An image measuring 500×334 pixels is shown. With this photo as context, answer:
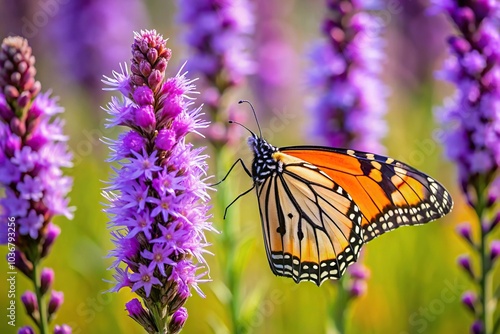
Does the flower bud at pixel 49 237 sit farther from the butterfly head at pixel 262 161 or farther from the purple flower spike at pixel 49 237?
the butterfly head at pixel 262 161

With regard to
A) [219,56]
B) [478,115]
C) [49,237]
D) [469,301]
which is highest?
[219,56]

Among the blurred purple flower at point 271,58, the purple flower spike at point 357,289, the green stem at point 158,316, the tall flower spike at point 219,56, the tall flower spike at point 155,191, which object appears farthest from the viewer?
the blurred purple flower at point 271,58

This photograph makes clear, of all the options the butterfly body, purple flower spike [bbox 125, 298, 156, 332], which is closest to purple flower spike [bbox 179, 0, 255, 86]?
the butterfly body

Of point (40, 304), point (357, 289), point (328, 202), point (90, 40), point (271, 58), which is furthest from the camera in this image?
point (271, 58)

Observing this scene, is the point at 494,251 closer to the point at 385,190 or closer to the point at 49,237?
the point at 385,190

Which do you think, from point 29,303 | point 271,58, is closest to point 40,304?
point 29,303

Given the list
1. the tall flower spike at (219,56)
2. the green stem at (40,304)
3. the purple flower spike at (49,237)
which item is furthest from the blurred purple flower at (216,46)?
the green stem at (40,304)

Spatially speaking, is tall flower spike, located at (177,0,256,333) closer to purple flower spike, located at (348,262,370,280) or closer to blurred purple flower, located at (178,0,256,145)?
blurred purple flower, located at (178,0,256,145)
